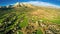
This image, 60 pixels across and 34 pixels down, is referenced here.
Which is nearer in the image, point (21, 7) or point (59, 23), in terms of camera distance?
point (59, 23)

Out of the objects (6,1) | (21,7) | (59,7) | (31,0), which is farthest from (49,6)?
(6,1)

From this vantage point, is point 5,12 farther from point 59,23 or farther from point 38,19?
point 59,23

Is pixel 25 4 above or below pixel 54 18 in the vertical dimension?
above

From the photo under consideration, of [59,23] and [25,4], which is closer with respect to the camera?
[59,23]

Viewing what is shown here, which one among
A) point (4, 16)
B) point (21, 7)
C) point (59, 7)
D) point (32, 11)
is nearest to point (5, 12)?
point (4, 16)

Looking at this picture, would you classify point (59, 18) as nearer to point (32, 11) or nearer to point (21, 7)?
point (32, 11)

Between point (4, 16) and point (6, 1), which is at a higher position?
point (6, 1)
